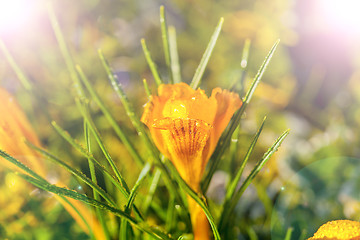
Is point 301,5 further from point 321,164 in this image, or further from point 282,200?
point 282,200

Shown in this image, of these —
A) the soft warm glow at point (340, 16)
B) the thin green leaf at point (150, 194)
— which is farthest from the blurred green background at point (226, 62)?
the thin green leaf at point (150, 194)

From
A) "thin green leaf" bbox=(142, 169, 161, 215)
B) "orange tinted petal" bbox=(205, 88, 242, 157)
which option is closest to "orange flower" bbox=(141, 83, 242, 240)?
"orange tinted petal" bbox=(205, 88, 242, 157)

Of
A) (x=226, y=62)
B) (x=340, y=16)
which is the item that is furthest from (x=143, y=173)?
(x=340, y=16)

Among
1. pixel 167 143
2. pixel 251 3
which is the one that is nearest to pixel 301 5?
pixel 251 3

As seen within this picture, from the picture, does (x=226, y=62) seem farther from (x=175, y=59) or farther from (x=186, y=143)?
(x=186, y=143)

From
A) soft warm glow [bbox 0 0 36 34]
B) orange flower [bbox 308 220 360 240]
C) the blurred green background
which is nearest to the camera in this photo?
orange flower [bbox 308 220 360 240]

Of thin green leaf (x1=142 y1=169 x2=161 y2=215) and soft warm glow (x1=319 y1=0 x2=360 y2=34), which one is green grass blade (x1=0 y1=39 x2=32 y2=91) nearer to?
thin green leaf (x1=142 y1=169 x2=161 y2=215)

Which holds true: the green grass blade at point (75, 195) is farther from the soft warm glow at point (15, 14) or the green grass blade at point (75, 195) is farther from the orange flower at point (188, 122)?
the soft warm glow at point (15, 14)

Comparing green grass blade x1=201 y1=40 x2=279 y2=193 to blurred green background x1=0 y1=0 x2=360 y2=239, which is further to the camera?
blurred green background x1=0 y1=0 x2=360 y2=239
